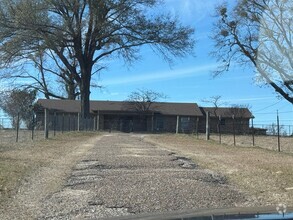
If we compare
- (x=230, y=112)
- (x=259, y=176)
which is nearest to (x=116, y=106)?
(x=230, y=112)

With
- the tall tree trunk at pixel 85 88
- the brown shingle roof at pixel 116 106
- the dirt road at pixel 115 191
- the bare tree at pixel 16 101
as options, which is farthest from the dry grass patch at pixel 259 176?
the brown shingle roof at pixel 116 106

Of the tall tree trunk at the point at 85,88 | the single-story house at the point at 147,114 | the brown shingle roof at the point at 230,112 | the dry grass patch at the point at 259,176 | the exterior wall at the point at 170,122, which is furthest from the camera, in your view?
the brown shingle roof at the point at 230,112

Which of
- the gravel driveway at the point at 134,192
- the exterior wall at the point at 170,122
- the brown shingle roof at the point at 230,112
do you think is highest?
the brown shingle roof at the point at 230,112

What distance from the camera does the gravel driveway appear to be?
773cm

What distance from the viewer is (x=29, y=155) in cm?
1538

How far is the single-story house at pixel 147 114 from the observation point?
6194 centimetres

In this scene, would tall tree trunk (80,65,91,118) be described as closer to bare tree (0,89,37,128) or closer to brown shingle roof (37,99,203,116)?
bare tree (0,89,37,128)

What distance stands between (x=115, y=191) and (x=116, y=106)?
2217 inches

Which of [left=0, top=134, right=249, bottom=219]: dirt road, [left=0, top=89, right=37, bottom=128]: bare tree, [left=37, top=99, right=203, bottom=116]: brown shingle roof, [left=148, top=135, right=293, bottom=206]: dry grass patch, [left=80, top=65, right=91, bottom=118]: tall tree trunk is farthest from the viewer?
[left=37, top=99, right=203, bottom=116]: brown shingle roof

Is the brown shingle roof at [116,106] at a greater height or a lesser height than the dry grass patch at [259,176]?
greater

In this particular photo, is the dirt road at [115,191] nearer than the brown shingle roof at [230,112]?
Yes

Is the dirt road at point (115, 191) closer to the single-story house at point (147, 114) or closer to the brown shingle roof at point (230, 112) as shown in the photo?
the single-story house at point (147, 114)

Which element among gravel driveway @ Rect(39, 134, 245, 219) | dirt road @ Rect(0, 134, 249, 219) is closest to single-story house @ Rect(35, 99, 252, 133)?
dirt road @ Rect(0, 134, 249, 219)

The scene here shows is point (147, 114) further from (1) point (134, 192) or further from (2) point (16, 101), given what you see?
(1) point (134, 192)
